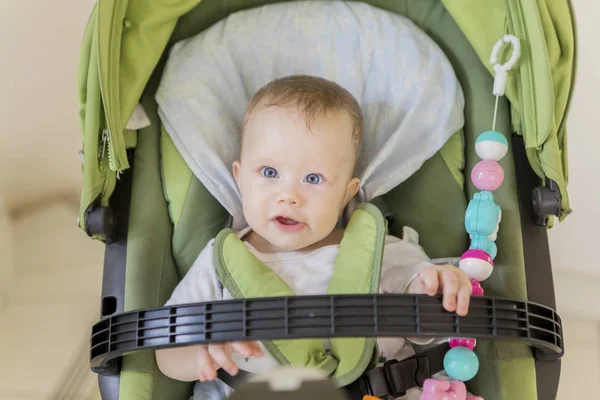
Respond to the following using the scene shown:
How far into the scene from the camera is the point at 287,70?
52.4 inches

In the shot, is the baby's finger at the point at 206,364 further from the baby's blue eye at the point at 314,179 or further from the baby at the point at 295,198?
the baby's blue eye at the point at 314,179

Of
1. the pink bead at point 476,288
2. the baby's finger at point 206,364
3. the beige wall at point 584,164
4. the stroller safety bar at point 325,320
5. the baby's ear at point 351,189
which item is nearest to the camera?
the stroller safety bar at point 325,320

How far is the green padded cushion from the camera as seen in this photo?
114 cm

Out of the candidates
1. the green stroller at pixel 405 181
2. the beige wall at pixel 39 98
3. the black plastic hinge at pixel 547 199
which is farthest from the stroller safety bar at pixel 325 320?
the beige wall at pixel 39 98

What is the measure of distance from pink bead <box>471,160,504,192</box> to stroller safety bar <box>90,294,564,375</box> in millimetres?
Result: 257

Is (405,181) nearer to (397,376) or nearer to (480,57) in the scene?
(480,57)

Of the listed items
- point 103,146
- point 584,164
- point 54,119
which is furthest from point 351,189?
point 54,119

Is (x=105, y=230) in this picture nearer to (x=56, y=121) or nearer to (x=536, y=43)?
(x=56, y=121)

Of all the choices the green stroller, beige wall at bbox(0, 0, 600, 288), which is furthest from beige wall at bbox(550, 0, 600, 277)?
the green stroller

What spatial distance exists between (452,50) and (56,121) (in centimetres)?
92

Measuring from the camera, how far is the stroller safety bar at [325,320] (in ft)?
2.92

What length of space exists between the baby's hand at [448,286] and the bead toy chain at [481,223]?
64mm

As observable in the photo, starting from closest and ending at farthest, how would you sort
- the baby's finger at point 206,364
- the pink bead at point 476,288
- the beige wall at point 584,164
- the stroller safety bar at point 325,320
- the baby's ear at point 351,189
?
the stroller safety bar at point 325,320 → the baby's finger at point 206,364 → the pink bead at point 476,288 → the baby's ear at point 351,189 → the beige wall at point 584,164

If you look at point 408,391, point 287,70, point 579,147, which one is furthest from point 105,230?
point 579,147
